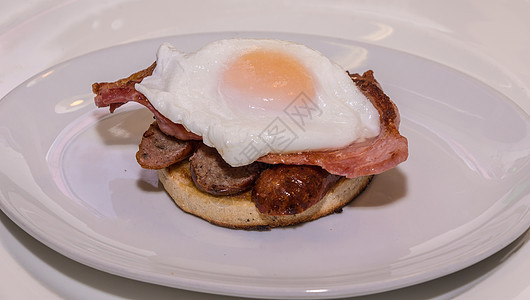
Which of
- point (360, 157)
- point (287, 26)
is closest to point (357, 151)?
point (360, 157)

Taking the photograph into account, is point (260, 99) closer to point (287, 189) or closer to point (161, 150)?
point (287, 189)

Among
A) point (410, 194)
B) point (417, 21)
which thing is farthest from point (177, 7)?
point (410, 194)

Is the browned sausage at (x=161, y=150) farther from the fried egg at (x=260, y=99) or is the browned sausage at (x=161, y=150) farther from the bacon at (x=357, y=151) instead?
the fried egg at (x=260, y=99)

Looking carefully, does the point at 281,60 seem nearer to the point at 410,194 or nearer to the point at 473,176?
the point at 410,194

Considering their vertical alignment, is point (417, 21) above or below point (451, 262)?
below

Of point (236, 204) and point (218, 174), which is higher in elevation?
point (218, 174)

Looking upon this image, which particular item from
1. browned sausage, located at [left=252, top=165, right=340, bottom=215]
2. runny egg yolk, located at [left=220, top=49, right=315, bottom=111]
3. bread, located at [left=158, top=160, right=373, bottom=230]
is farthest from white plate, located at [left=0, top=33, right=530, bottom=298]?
runny egg yolk, located at [left=220, top=49, right=315, bottom=111]

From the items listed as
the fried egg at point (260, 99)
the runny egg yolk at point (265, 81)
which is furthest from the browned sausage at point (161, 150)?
the runny egg yolk at point (265, 81)
